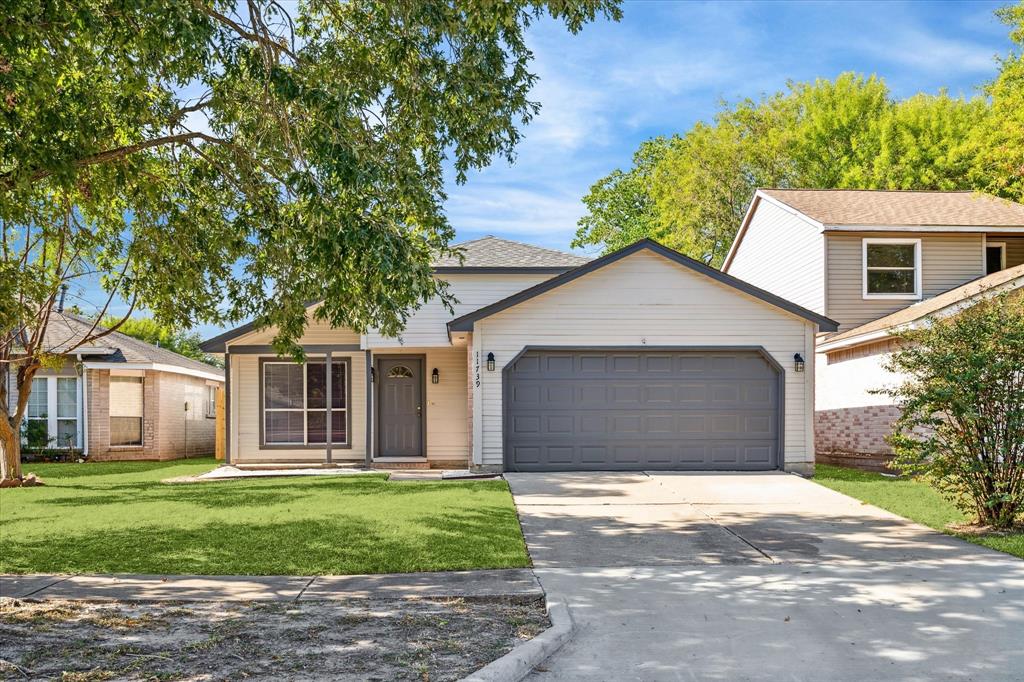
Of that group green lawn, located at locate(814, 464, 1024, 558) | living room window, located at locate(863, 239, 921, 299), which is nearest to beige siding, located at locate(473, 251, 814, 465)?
green lawn, located at locate(814, 464, 1024, 558)

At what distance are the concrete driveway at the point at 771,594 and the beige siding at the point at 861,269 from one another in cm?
984

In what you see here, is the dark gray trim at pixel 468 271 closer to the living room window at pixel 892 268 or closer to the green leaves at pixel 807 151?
the living room window at pixel 892 268

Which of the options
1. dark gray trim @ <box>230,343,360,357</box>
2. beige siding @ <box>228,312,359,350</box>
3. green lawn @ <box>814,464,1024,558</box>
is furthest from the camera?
beige siding @ <box>228,312,359,350</box>

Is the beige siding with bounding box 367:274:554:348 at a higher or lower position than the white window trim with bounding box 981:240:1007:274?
lower

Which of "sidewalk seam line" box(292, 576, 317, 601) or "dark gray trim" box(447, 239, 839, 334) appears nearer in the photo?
"sidewalk seam line" box(292, 576, 317, 601)

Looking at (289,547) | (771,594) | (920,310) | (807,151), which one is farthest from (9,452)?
(807,151)

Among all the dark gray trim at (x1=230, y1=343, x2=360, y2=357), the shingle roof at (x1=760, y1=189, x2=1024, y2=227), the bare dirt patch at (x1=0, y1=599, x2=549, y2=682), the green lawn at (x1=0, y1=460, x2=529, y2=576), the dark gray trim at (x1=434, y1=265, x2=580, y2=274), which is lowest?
the green lawn at (x1=0, y1=460, x2=529, y2=576)

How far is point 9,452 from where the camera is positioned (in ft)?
53.9

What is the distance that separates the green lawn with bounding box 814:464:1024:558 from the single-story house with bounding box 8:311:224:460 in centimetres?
1724

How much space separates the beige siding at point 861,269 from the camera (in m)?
20.5

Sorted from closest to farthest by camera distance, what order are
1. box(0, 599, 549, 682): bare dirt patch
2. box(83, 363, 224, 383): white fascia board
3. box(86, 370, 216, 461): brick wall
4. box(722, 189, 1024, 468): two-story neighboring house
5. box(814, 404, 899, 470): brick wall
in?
box(0, 599, 549, 682): bare dirt patch < box(814, 404, 899, 470): brick wall < box(722, 189, 1024, 468): two-story neighboring house < box(83, 363, 224, 383): white fascia board < box(86, 370, 216, 461): brick wall

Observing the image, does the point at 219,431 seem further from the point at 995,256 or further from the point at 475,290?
the point at 995,256

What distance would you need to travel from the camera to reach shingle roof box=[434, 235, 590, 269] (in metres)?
20.0

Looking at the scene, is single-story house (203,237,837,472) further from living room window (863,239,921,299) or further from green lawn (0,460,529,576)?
living room window (863,239,921,299)
